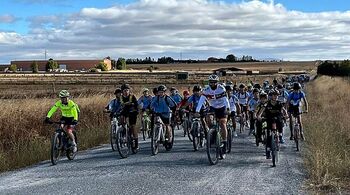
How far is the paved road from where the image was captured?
33.4ft

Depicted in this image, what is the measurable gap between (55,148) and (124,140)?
192 centimetres

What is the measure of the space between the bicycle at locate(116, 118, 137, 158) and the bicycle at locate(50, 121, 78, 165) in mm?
1253

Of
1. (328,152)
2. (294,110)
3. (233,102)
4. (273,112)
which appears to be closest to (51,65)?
(233,102)

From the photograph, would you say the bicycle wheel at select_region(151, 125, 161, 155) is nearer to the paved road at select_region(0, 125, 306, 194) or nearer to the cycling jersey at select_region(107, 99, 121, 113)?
the paved road at select_region(0, 125, 306, 194)

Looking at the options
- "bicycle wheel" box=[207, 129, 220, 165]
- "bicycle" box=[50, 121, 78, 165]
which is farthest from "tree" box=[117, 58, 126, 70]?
"bicycle wheel" box=[207, 129, 220, 165]

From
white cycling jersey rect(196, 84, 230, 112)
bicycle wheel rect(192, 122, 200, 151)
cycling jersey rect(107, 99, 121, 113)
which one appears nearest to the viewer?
white cycling jersey rect(196, 84, 230, 112)

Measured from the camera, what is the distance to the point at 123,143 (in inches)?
588

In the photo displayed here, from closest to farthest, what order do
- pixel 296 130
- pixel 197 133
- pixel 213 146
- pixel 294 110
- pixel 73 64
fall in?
pixel 213 146 < pixel 197 133 < pixel 296 130 < pixel 294 110 < pixel 73 64

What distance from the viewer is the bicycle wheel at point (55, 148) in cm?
1394

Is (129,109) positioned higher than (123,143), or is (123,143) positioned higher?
(129,109)

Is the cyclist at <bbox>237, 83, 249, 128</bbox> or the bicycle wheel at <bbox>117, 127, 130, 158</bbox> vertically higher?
the cyclist at <bbox>237, 83, 249, 128</bbox>

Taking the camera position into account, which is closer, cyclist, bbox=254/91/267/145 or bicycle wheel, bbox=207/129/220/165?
bicycle wheel, bbox=207/129/220/165

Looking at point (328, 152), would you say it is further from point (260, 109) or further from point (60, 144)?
point (60, 144)

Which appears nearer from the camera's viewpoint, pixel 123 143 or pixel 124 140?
pixel 123 143
